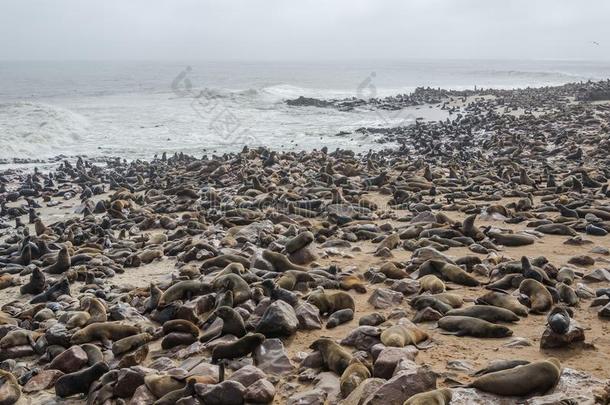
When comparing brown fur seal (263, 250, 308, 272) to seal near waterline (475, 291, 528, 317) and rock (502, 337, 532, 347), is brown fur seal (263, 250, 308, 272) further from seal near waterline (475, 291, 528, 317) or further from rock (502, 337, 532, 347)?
rock (502, 337, 532, 347)

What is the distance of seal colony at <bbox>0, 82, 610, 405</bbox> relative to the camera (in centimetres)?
500

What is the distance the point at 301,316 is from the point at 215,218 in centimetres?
689

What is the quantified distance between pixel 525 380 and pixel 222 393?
8.54ft

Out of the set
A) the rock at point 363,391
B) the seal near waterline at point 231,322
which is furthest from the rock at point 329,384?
the seal near waterline at point 231,322

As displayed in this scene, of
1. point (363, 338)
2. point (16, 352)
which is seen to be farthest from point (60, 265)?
point (363, 338)

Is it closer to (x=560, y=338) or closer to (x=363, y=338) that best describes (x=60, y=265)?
(x=363, y=338)

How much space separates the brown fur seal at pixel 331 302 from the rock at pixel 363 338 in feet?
3.15

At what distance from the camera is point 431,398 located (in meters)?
4.07

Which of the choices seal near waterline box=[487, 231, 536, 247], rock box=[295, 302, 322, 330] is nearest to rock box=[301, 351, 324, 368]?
rock box=[295, 302, 322, 330]

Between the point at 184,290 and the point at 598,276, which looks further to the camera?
the point at 184,290

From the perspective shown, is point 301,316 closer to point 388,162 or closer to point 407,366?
point 407,366

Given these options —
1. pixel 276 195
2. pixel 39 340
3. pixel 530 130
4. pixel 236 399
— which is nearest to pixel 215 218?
pixel 276 195

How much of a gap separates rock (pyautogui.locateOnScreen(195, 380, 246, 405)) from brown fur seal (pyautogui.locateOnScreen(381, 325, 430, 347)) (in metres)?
1.65

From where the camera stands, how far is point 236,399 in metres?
4.78
